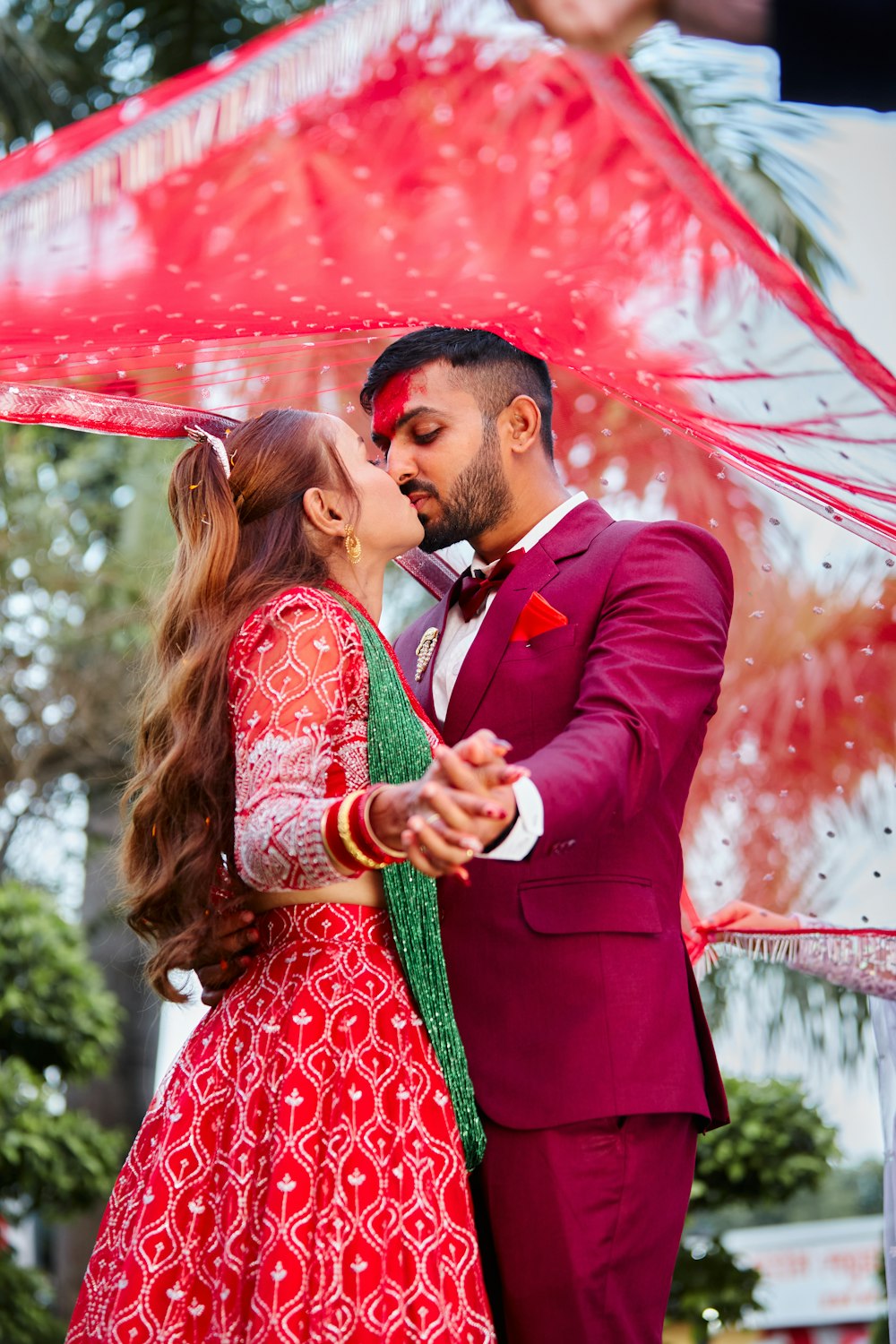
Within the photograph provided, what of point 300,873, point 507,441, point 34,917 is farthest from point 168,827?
point 34,917

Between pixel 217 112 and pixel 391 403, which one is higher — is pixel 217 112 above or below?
above

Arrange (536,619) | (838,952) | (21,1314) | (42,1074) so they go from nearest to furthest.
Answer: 1. (536,619)
2. (838,952)
3. (21,1314)
4. (42,1074)

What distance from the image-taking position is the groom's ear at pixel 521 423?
3387mm

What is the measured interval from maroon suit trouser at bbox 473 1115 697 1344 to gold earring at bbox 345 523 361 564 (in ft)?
3.80

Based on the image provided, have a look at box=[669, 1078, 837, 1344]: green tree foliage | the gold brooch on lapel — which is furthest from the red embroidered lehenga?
box=[669, 1078, 837, 1344]: green tree foliage

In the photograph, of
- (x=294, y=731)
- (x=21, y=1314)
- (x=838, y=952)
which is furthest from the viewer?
(x=21, y=1314)

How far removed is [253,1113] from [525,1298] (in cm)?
62

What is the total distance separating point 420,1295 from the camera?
2.35 m

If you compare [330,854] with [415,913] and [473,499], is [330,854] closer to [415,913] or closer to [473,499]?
[415,913]

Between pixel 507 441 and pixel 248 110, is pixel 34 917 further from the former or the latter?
pixel 248 110

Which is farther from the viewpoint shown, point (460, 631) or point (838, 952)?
point (838, 952)

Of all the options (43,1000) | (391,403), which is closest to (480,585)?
(391,403)

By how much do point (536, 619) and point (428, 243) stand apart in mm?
879

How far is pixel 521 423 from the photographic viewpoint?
11.2 feet
